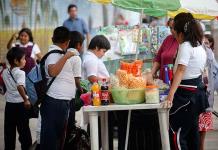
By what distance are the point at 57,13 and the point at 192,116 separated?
11160 mm

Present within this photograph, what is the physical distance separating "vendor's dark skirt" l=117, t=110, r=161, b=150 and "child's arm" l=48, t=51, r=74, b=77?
830 mm

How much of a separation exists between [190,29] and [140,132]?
129 cm

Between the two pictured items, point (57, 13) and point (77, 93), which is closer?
point (77, 93)

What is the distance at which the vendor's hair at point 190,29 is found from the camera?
6.93 meters

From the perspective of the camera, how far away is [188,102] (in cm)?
700

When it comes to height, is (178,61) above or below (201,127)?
above

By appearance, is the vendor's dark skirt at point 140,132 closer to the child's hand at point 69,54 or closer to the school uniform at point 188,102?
the school uniform at point 188,102

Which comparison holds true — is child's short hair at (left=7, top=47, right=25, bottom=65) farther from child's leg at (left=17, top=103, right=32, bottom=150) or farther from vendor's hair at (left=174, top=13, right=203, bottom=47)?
vendor's hair at (left=174, top=13, right=203, bottom=47)

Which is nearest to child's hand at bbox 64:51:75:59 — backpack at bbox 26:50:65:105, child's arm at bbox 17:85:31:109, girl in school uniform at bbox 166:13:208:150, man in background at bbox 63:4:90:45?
backpack at bbox 26:50:65:105

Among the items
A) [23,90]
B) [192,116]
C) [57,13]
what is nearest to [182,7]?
[192,116]

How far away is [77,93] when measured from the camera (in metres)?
7.91

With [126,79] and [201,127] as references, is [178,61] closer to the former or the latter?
[126,79]

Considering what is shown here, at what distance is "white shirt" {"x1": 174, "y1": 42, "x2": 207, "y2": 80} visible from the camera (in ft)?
22.4

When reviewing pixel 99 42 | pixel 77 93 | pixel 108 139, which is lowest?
pixel 108 139
